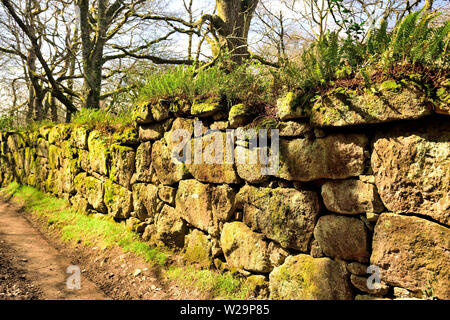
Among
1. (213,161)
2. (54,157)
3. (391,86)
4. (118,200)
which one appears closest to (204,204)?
(213,161)

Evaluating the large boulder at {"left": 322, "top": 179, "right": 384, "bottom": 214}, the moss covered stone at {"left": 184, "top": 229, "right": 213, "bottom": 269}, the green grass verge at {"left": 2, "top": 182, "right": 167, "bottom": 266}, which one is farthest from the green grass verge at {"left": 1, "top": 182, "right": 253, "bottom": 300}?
the large boulder at {"left": 322, "top": 179, "right": 384, "bottom": 214}

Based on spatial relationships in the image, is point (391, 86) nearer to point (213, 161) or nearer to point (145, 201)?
point (213, 161)

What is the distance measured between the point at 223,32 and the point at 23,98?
57.9 feet

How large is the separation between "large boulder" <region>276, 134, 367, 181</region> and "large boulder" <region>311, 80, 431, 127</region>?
6.1 inches

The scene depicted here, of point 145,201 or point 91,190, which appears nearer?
point 145,201

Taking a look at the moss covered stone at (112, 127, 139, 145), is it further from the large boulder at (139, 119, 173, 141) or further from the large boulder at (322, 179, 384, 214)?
the large boulder at (322, 179, 384, 214)

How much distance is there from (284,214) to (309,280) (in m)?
0.58

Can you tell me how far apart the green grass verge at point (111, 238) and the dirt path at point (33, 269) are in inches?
16.6

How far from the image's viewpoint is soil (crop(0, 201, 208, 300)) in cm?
331

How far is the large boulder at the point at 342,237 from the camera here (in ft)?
7.54

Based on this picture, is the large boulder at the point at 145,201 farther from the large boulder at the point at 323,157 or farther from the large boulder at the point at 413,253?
the large boulder at the point at 413,253

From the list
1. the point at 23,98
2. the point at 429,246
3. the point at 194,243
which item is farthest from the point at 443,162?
the point at 23,98

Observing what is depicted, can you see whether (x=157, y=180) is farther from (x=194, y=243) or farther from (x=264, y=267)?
(x=264, y=267)

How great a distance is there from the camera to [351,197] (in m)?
2.35
